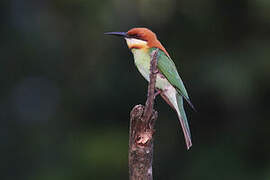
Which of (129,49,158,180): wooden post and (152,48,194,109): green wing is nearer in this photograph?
(129,49,158,180): wooden post

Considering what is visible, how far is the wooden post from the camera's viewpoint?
341 centimetres

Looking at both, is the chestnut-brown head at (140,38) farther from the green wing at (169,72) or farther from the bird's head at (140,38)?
the green wing at (169,72)

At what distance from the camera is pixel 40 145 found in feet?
23.5

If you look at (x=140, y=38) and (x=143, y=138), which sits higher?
(x=140, y=38)

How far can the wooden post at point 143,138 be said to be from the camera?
3410mm

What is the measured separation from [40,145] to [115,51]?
1.45 meters

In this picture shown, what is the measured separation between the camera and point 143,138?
3.46m

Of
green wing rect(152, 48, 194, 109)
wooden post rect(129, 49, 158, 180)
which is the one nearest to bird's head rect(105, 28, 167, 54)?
green wing rect(152, 48, 194, 109)

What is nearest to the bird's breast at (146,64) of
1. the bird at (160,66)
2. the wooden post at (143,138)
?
the bird at (160,66)

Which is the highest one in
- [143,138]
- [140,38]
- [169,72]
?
[140,38]

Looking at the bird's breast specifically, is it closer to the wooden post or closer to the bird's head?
the bird's head

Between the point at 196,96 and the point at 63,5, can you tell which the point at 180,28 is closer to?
the point at 196,96

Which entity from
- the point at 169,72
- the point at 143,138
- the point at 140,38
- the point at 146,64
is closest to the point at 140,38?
the point at 140,38

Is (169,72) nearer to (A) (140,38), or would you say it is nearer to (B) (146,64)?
(B) (146,64)
